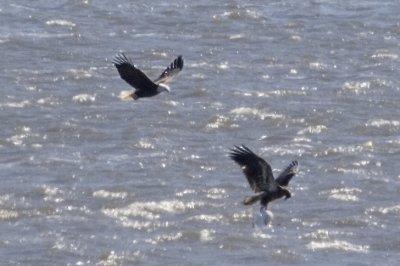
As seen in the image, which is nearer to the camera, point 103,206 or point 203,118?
point 103,206

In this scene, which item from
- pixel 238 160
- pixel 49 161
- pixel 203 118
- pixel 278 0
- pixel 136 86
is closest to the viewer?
pixel 238 160

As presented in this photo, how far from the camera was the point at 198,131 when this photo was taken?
24.9 meters

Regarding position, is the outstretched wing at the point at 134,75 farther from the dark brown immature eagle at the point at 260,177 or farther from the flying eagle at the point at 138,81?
the dark brown immature eagle at the point at 260,177

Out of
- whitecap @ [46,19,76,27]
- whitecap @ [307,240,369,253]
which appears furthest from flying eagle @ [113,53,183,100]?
whitecap @ [46,19,76,27]

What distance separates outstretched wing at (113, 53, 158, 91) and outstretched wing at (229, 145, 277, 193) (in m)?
1.87

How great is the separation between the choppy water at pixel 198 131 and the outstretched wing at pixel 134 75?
285cm

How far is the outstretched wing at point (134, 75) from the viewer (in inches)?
696

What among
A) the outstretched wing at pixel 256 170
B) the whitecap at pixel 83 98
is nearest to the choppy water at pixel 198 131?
the whitecap at pixel 83 98

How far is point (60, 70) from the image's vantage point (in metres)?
27.9

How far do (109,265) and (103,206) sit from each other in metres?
2.00

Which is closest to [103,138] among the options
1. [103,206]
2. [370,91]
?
[103,206]

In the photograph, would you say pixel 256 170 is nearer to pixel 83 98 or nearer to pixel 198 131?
pixel 198 131

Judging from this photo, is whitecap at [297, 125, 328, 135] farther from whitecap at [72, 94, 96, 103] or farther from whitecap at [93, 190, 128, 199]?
whitecap at [93, 190, 128, 199]

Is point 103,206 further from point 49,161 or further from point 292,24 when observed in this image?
point 292,24
